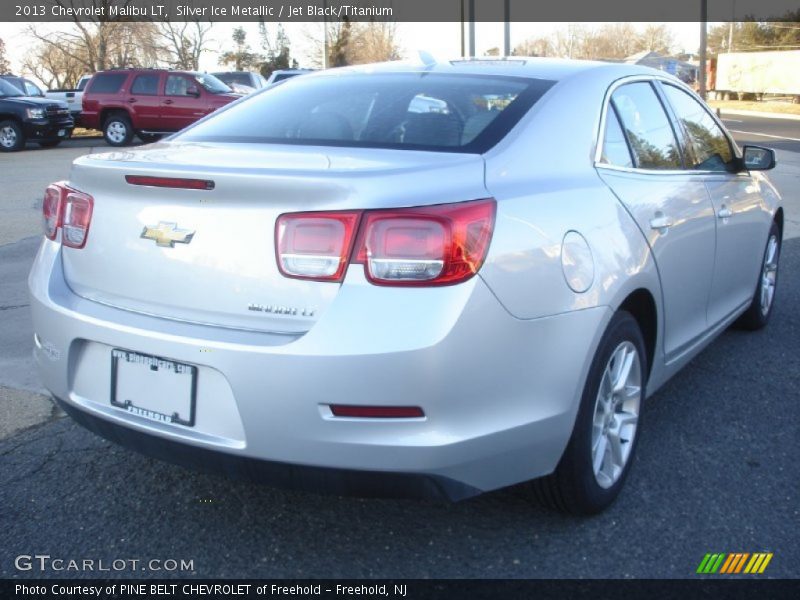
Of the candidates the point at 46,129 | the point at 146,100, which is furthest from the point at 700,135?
the point at 146,100

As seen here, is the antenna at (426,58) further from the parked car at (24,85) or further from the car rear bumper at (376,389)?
the parked car at (24,85)

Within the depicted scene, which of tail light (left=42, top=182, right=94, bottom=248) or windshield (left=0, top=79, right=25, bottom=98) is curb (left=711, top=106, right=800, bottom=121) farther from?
tail light (left=42, top=182, right=94, bottom=248)

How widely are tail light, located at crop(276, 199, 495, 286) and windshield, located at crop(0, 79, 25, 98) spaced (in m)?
20.2

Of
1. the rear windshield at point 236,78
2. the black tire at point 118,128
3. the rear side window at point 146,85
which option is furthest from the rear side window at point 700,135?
the rear windshield at point 236,78

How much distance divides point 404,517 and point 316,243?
119 centimetres

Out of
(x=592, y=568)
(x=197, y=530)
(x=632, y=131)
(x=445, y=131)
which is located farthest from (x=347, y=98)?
(x=592, y=568)

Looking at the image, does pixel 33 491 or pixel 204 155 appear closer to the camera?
pixel 204 155

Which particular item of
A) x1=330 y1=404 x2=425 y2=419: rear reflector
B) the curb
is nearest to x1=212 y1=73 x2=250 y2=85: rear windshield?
the curb

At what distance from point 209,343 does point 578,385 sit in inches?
44.8

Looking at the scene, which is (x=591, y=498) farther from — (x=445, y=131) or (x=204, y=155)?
(x=204, y=155)

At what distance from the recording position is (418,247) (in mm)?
2412

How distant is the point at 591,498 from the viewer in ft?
9.87

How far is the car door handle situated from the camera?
331cm

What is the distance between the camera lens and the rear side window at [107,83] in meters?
22.0
